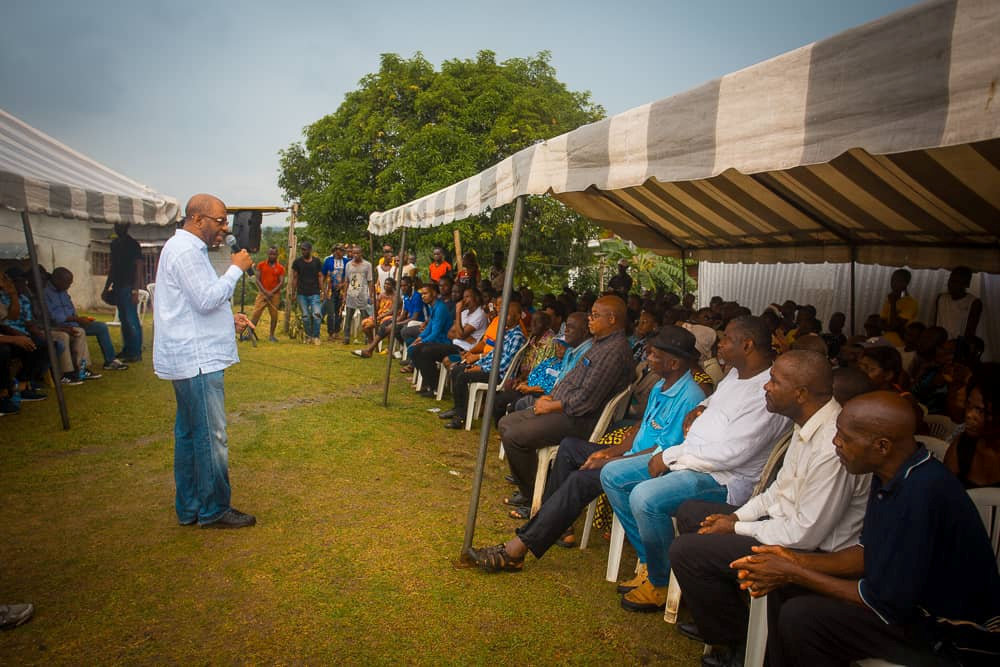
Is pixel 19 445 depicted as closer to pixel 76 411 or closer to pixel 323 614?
pixel 76 411

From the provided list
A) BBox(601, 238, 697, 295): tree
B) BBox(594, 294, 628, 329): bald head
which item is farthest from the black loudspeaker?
BBox(601, 238, 697, 295): tree

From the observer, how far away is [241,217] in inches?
450

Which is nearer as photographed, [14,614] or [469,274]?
[14,614]

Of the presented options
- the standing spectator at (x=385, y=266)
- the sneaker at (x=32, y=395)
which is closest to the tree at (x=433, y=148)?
the standing spectator at (x=385, y=266)

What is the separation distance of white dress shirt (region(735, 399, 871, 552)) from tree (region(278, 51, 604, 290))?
575 inches

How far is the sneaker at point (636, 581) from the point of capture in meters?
3.63

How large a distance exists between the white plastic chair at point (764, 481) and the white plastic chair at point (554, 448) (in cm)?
142

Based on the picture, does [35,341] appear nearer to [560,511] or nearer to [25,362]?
→ [25,362]

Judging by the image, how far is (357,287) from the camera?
14.1 m

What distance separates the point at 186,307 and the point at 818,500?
3477 mm

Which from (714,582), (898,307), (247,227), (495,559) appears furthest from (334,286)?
(714,582)

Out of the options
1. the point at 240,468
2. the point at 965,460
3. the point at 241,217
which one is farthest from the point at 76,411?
the point at 965,460

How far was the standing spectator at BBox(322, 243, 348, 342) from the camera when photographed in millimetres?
14688

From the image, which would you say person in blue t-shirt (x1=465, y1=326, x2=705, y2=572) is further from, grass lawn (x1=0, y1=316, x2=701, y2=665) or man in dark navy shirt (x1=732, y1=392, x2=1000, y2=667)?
man in dark navy shirt (x1=732, y1=392, x2=1000, y2=667)
